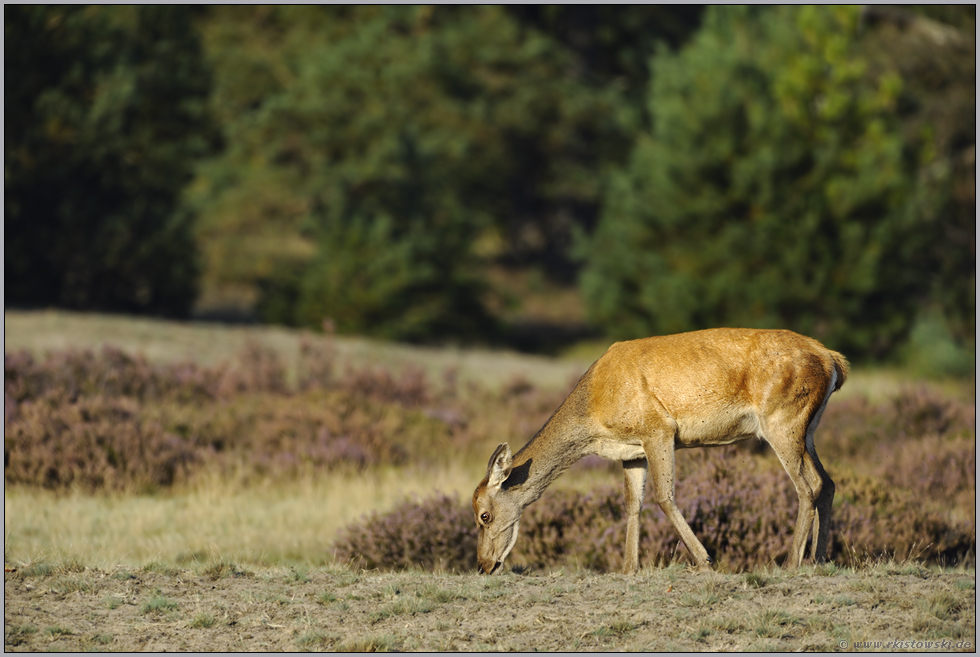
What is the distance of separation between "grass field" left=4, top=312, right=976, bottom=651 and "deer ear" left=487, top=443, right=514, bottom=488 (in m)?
0.66

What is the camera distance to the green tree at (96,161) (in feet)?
71.4

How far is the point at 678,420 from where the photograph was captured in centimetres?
633

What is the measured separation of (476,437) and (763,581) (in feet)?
21.4

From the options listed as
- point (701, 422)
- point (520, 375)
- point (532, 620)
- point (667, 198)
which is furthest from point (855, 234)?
point (532, 620)

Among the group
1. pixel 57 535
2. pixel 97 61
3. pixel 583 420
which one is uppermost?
pixel 97 61

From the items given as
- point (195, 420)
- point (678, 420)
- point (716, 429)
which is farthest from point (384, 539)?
point (195, 420)

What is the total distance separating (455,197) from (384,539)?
2587 centimetres

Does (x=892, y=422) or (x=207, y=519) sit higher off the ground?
(x=892, y=422)

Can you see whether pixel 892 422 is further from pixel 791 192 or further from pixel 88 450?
pixel 791 192

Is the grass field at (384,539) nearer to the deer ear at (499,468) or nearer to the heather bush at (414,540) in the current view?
the heather bush at (414,540)

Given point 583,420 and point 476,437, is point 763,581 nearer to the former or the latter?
point 583,420

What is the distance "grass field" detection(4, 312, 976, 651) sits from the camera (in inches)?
210

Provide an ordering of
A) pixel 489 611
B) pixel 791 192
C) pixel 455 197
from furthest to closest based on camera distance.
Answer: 1. pixel 455 197
2. pixel 791 192
3. pixel 489 611

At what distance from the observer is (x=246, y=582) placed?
637 centimetres
